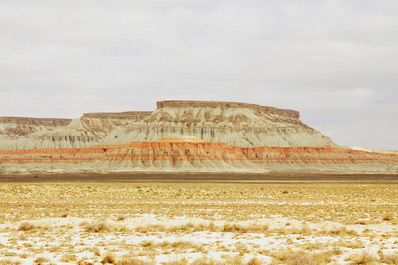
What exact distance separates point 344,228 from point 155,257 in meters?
8.20

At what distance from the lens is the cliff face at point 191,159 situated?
16712 cm

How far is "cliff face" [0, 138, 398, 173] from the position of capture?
167 meters

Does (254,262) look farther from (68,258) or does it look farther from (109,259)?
(68,258)

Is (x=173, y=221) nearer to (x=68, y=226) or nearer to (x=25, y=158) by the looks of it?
(x=68, y=226)

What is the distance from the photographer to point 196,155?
170000 millimetres

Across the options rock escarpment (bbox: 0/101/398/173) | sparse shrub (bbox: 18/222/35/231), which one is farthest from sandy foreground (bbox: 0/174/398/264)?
rock escarpment (bbox: 0/101/398/173)

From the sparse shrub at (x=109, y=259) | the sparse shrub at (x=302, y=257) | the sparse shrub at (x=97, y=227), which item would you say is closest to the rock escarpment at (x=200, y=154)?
the sparse shrub at (x=97, y=227)

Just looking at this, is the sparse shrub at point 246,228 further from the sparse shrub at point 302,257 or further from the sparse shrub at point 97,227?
the sparse shrub at point 302,257

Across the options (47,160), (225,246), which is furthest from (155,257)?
(47,160)

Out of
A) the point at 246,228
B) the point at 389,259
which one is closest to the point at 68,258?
the point at 246,228

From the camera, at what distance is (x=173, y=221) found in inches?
841

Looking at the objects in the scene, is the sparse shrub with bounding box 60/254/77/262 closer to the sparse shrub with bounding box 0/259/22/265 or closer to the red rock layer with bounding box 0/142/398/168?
the sparse shrub with bounding box 0/259/22/265

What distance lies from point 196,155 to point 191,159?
268 centimetres

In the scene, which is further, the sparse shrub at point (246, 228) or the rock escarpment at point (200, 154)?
the rock escarpment at point (200, 154)
